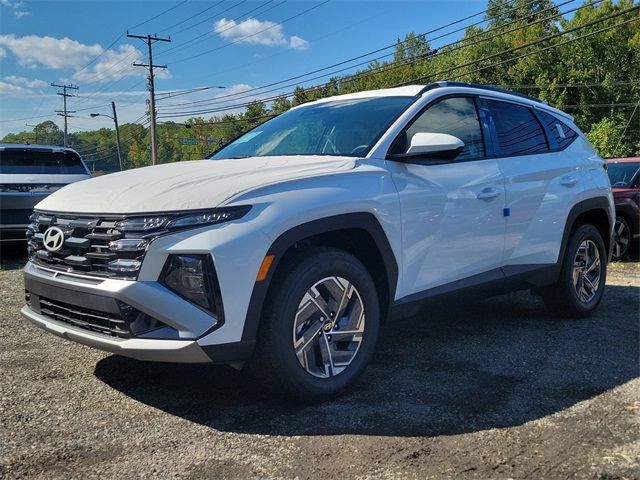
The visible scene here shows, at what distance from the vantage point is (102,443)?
115 inches

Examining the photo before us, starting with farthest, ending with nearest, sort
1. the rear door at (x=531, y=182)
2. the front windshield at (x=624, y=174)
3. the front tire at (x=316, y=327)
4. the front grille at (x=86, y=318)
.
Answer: the front windshield at (x=624, y=174) < the rear door at (x=531, y=182) < the front tire at (x=316, y=327) < the front grille at (x=86, y=318)

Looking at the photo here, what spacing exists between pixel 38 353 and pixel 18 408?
1.12 meters

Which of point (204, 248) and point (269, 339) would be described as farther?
point (269, 339)

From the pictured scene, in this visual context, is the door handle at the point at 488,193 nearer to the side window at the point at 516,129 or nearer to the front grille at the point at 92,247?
the side window at the point at 516,129

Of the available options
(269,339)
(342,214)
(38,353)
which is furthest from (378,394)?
(38,353)

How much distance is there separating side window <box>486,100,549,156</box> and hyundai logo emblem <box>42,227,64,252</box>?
3229mm

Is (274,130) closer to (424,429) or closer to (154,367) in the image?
(154,367)

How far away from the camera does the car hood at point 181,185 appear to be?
2990mm

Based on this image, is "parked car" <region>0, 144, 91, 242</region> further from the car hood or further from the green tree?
the green tree

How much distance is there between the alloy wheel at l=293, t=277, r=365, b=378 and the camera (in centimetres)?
324

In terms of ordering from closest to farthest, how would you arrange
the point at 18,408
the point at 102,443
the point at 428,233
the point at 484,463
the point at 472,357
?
the point at 484,463 → the point at 102,443 → the point at 18,408 → the point at 428,233 → the point at 472,357

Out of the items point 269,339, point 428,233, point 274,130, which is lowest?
point 269,339

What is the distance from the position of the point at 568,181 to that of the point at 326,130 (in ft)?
7.49

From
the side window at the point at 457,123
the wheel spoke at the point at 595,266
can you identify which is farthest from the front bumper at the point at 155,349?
the wheel spoke at the point at 595,266
